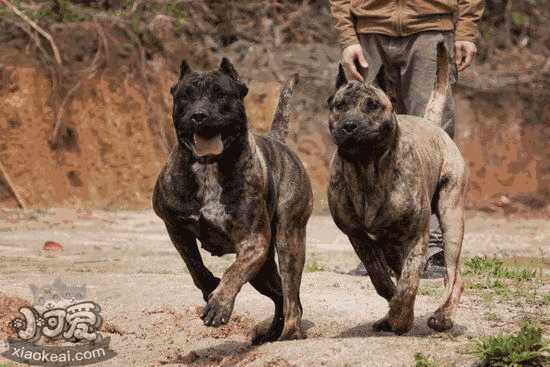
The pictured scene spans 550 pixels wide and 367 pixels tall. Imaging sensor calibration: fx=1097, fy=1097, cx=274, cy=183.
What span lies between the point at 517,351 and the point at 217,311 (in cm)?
147

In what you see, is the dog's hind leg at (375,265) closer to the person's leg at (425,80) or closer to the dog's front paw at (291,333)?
the dog's front paw at (291,333)

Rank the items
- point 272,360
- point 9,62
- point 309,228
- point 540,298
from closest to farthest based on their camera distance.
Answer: point 272,360
point 540,298
point 309,228
point 9,62

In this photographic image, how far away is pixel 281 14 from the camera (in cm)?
1636

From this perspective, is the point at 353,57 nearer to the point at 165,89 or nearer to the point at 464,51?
the point at 464,51

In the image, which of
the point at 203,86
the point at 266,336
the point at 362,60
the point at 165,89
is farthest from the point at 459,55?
the point at 165,89

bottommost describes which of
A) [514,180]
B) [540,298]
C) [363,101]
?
[514,180]

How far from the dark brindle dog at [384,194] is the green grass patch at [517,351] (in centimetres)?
86

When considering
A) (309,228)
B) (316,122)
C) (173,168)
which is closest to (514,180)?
(316,122)

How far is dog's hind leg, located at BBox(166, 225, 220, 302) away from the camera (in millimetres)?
5953

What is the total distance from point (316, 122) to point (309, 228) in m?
2.88

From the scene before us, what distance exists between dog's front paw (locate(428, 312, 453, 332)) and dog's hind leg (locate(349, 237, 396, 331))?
0.30 meters

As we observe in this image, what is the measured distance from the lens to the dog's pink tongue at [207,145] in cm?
562

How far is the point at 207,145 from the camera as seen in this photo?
5.65 meters

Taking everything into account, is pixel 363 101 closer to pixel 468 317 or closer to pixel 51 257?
pixel 468 317
